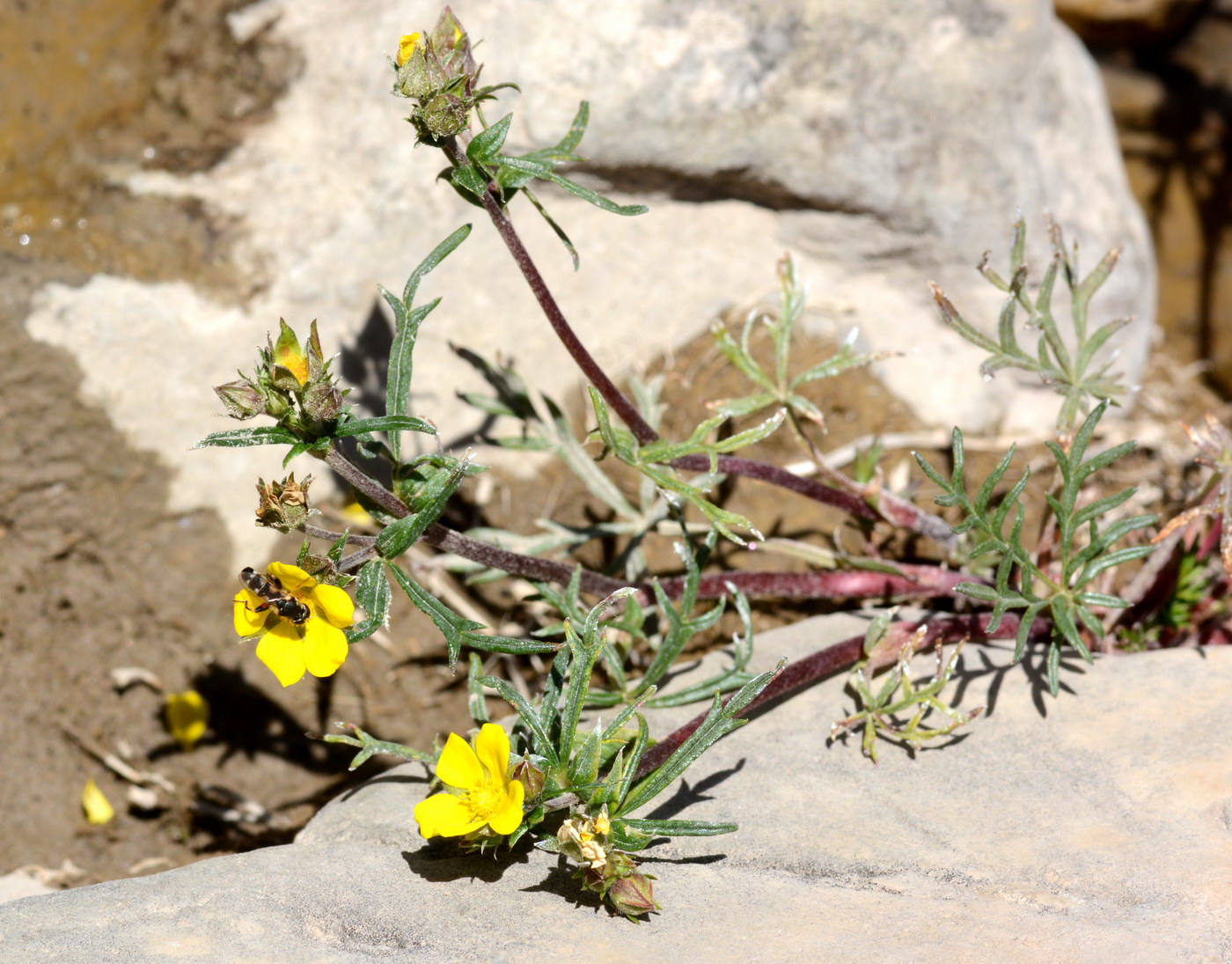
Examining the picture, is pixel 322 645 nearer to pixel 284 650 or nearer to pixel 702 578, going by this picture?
pixel 284 650

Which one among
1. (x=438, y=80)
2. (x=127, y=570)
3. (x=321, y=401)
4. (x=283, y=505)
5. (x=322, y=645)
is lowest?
(x=127, y=570)

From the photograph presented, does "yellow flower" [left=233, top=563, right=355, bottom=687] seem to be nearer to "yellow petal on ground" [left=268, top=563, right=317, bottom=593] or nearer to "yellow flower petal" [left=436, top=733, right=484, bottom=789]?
"yellow petal on ground" [left=268, top=563, right=317, bottom=593]

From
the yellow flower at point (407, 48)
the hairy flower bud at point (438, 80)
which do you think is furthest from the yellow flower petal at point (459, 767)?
the yellow flower at point (407, 48)

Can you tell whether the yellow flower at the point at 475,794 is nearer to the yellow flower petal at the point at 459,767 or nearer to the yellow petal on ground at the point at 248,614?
the yellow flower petal at the point at 459,767

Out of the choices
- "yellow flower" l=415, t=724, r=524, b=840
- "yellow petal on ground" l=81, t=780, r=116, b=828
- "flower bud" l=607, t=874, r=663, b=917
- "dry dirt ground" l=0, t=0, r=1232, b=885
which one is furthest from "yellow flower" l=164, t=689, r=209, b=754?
"flower bud" l=607, t=874, r=663, b=917

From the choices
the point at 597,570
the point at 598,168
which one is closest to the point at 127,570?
the point at 597,570

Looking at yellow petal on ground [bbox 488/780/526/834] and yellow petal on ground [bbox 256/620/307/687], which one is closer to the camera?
yellow petal on ground [bbox 488/780/526/834]
